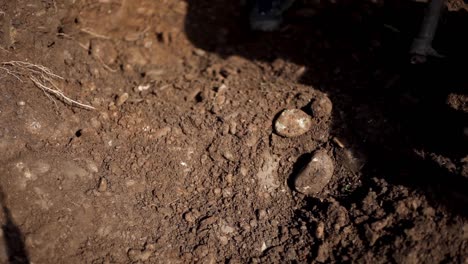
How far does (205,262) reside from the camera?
1978mm

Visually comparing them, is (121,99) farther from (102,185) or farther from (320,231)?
(320,231)

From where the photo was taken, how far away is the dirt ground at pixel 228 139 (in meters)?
1.94

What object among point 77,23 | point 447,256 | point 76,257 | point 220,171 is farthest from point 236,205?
point 77,23

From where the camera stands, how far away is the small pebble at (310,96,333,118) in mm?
2328

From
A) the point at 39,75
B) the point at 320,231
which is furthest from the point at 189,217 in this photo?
the point at 39,75

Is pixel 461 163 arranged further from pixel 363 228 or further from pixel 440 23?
pixel 440 23

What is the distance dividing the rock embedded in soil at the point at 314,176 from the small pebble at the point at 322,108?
11.9 inches

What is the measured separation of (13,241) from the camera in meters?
1.86

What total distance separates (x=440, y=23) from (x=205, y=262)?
2313 millimetres

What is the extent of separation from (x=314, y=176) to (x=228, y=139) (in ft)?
2.01

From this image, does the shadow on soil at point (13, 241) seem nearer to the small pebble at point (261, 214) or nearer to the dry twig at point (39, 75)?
the dry twig at point (39, 75)

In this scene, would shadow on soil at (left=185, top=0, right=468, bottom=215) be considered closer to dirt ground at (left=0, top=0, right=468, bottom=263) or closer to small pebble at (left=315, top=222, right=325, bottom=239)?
dirt ground at (left=0, top=0, right=468, bottom=263)

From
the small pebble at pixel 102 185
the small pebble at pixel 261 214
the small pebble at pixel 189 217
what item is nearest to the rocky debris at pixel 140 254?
the small pebble at pixel 189 217

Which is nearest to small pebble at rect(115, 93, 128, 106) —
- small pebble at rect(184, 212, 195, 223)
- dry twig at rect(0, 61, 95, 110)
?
dry twig at rect(0, 61, 95, 110)
